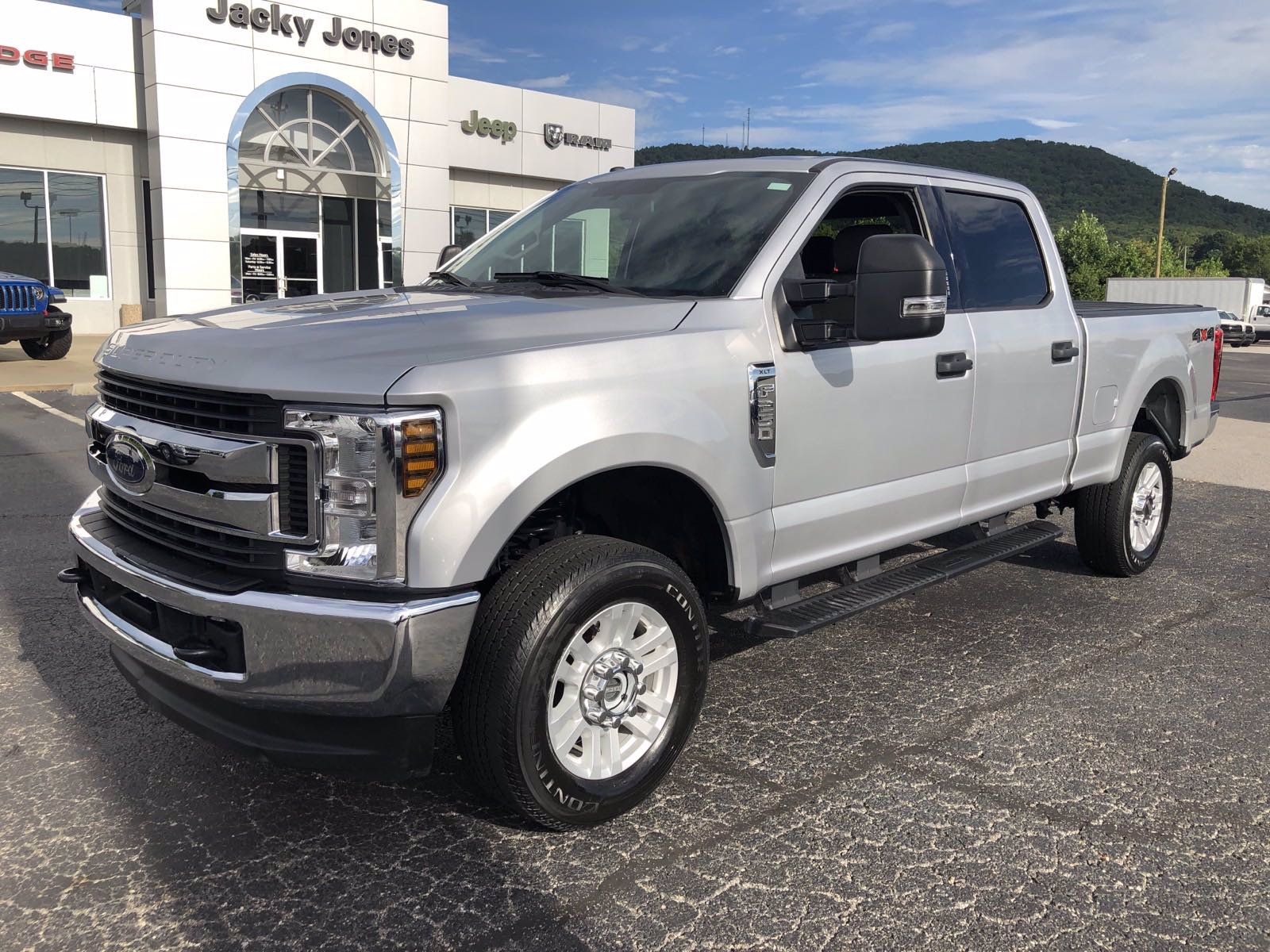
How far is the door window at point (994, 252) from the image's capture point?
181 inches

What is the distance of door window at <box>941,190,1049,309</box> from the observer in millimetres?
4590

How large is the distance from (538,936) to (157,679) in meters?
1.29

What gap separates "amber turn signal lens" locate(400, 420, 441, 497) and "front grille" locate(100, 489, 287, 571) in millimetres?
365

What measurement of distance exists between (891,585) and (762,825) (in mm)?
1320

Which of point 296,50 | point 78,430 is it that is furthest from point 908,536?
point 296,50

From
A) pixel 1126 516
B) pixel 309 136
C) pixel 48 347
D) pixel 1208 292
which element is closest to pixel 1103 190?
pixel 1208 292

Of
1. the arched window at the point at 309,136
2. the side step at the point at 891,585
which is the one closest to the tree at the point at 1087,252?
the arched window at the point at 309,136

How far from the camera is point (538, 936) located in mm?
2535

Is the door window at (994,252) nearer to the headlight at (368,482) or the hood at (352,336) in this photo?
the hood at (352,336)

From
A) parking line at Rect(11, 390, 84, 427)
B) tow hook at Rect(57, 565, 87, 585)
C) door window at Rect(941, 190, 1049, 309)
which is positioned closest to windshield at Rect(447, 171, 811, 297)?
door window at Rect(941, 190, 1049, 309)

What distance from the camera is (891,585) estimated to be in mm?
4094

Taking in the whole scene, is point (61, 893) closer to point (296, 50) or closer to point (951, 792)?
point (951, 792)

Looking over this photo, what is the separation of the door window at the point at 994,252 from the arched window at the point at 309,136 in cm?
2168

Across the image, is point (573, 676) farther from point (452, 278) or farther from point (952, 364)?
point (952, 364)
